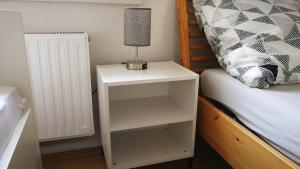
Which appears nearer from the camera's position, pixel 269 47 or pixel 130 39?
pixel 269 47

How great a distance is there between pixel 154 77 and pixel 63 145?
30.5 inches

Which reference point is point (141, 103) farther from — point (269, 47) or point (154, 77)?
point (269, 47)

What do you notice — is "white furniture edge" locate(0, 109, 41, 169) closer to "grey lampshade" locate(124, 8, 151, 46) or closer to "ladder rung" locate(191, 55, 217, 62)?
"grey lampshade" locate(124, 8, 151, 46)

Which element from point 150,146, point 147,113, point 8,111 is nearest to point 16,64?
point 8,111

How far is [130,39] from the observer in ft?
3.79

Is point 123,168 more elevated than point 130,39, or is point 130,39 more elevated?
point 130,39

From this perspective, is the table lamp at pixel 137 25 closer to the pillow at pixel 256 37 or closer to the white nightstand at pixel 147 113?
the white nightstand at pixel 147 113

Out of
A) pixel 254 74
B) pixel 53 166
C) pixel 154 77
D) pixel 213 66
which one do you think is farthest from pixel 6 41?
pixel 213 66

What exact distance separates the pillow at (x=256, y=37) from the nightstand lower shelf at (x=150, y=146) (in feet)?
1.32

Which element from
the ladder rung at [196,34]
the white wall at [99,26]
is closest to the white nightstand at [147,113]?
the white wall at [99,26]

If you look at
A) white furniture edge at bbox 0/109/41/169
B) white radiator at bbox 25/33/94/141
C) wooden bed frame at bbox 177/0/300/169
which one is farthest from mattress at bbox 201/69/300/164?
Answer: white furniture edge at bbox 0/109/41/169

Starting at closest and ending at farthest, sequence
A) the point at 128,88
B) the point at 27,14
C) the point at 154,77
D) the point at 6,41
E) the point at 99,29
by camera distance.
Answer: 1. the point at 6,41
2. the point at 154,77
3. the point at 27,14
4. the point at 99,29
5. the point at 128,88

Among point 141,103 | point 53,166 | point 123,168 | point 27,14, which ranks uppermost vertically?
point 27,14

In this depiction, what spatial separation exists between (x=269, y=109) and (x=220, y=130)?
0.95 feet
